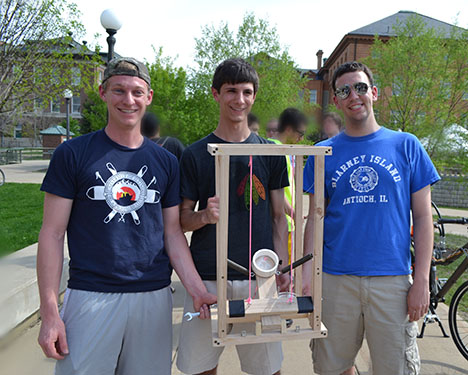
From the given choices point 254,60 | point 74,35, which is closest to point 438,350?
point 74,35

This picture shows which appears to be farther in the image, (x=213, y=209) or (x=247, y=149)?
(x=213, y=209)

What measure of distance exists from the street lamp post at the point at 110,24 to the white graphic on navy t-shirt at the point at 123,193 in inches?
240

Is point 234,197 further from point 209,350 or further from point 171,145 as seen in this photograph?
point 171,145

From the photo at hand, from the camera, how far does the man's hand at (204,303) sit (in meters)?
1.99

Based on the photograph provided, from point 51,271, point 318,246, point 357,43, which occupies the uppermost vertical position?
point 357,43

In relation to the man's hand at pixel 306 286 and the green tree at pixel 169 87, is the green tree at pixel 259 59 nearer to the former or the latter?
the green tree at pixel 169 87

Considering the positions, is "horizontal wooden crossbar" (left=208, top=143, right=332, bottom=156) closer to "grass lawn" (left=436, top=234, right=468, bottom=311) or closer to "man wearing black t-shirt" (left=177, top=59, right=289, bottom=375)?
"man wearing black t-shirt" (left=177, top=59, right=289, bottom=375)

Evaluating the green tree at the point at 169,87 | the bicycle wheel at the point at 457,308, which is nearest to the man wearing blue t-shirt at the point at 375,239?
the bicycle wheel at the point at 457,308

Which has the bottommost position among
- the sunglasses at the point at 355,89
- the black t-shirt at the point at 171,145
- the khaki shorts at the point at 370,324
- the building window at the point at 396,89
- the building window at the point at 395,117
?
the khaki shorts at the point at 370,324

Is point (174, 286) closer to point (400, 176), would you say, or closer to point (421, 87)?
point (400, 176)

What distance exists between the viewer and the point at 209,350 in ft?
7.22

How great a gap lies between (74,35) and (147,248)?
8923 mm

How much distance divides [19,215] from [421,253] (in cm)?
863

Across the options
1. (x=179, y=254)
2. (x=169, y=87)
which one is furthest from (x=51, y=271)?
(x=169, y=87)
